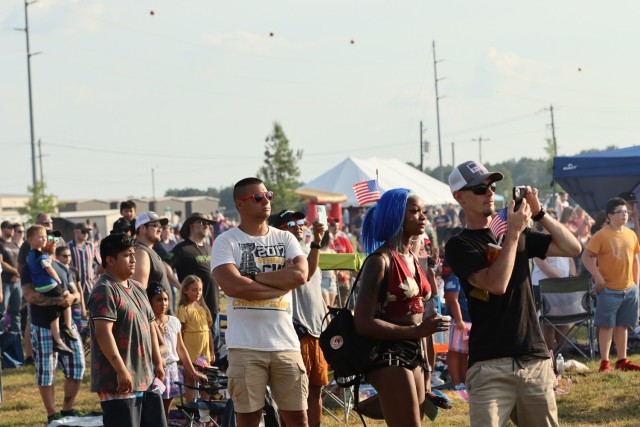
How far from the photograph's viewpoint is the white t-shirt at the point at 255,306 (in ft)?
19.0

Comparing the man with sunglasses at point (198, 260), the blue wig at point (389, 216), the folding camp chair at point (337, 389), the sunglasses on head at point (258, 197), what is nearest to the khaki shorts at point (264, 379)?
the sunglasses on head at point (258, 197)

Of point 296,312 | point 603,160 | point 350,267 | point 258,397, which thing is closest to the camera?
point 258,397

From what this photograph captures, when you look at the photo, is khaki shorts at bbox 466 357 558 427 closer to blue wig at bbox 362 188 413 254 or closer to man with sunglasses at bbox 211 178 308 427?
blue wig at bbox 362 188 413 254

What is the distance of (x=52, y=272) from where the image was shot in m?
9.80

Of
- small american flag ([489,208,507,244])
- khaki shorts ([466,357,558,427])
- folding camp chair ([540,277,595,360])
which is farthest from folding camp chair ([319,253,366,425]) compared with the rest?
khaki shorts ([466,357,558,427])

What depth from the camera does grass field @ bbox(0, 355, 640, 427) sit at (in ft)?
28.8

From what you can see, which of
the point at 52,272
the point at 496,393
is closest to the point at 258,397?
the point at 496,393

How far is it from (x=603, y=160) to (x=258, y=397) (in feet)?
35.2

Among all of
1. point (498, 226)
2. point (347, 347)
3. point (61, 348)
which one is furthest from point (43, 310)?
point (498, 226)

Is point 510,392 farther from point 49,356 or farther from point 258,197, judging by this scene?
point 49,356

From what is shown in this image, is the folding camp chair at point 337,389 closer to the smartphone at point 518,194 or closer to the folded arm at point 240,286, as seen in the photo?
the folded arm at point 240,286

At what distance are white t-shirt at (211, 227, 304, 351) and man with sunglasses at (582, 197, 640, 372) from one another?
5.93 m

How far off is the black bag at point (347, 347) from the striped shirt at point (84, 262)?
10581 mm

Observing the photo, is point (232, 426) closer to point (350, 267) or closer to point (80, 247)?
point (350, 267)
